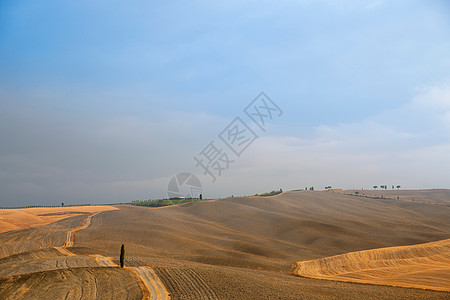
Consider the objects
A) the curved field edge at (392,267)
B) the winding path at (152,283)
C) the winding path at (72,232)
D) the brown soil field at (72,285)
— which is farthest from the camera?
the winding path at (72,232)

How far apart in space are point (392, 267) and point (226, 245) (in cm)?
1572

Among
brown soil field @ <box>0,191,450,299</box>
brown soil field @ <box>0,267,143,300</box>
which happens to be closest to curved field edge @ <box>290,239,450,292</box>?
brown soil field @ <box>0,191,450,299</box>

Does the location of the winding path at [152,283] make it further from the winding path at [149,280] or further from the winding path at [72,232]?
the winding path at [72,232]

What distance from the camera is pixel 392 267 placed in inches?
1051

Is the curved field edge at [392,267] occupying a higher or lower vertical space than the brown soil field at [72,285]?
lower

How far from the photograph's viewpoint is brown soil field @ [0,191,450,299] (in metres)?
16.6

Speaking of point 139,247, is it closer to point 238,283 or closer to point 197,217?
point 238,283

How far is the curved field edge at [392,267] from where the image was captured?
826 inches

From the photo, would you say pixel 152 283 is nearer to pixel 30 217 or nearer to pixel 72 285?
pixel 72 285

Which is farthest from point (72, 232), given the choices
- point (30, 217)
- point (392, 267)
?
point (392, 267)

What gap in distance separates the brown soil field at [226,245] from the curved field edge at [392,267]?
5.93 ft

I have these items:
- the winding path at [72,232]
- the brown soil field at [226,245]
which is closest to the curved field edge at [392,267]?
the brown soil field at [226,245]

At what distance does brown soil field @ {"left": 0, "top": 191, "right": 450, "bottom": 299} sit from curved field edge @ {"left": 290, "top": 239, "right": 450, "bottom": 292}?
181 cm

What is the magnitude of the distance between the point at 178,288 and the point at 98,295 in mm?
3565
